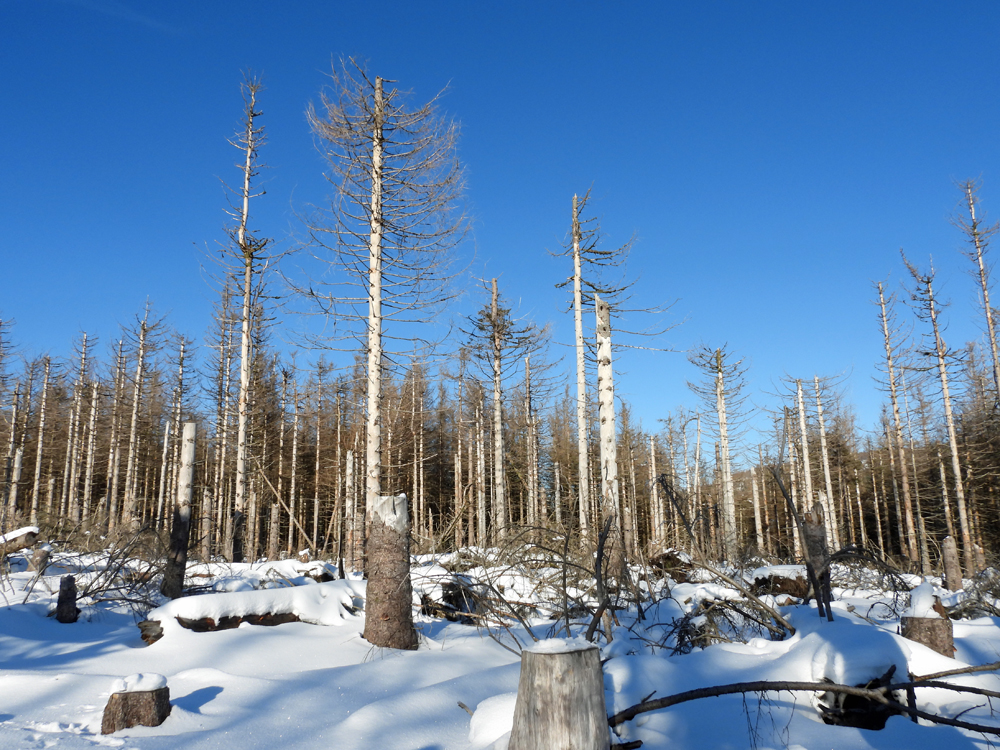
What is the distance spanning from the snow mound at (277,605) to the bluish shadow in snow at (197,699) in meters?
1.77

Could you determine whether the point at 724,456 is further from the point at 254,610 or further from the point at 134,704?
the point at 134,704

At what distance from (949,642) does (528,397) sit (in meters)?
17.5

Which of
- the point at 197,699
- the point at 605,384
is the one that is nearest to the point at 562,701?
the point at 197,699

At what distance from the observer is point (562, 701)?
7.58ft

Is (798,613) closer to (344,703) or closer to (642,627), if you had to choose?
(642,627)

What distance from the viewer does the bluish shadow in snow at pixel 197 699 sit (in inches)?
158

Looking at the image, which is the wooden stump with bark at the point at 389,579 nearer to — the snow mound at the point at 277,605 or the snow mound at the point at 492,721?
the snow mound at the point at 277,605

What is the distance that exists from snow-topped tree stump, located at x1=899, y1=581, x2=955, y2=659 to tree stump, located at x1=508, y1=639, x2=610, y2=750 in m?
3.17

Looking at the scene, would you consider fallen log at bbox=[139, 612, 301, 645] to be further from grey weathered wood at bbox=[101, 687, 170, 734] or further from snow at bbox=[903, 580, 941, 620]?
snow at bbox=[903, 580, 941, 620]

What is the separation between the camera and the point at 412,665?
199 inches

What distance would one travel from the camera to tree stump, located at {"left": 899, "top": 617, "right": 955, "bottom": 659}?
4176 mm

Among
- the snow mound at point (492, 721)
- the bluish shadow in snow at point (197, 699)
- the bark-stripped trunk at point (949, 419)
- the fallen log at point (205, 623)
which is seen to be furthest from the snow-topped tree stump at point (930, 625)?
the bark-stripped trunk at point (949, 419)

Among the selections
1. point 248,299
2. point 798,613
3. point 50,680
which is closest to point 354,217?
point 50,680

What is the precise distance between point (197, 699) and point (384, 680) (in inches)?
51.5
